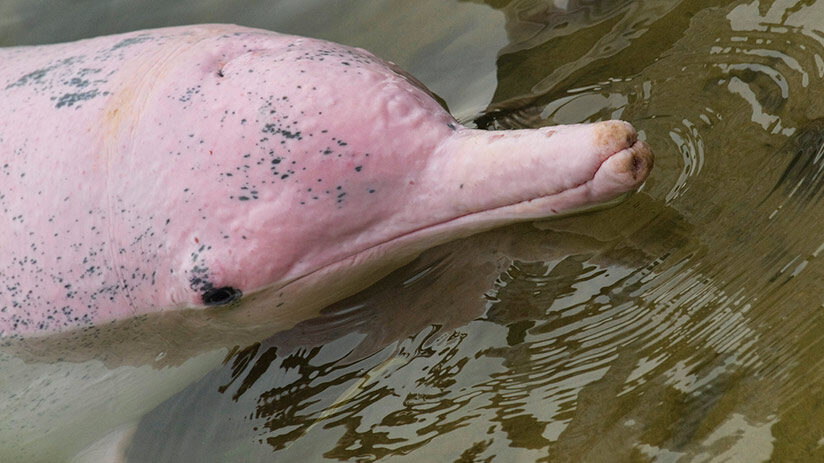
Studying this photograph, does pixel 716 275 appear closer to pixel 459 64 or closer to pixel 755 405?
pixel 755 405

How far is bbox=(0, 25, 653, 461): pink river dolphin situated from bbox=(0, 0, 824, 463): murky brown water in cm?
18

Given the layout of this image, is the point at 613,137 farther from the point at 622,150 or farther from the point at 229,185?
the point at 229,185

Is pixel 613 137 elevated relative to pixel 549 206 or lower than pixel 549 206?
elevated

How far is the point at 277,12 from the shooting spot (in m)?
5.21

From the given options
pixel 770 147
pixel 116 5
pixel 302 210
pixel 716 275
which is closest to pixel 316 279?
pixel 302 210

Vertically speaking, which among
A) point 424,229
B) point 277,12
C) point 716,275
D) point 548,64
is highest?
point 277,12

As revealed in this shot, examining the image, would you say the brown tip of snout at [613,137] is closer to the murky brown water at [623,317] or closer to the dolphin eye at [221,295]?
the murky brown water at [623,317]

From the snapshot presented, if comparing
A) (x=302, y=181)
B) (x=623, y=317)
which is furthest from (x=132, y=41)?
(x=623, y=317)

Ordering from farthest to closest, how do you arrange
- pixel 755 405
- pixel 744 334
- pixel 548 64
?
pixel 548 64
pixel 744 334
pixel 755 405

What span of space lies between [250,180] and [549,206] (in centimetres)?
97

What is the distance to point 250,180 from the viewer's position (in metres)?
3.12

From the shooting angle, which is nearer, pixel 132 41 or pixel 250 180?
pixel 250 180

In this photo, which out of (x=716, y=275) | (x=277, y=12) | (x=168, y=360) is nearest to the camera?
(x=716, y=275)

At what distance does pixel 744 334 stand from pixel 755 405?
0.93ft
